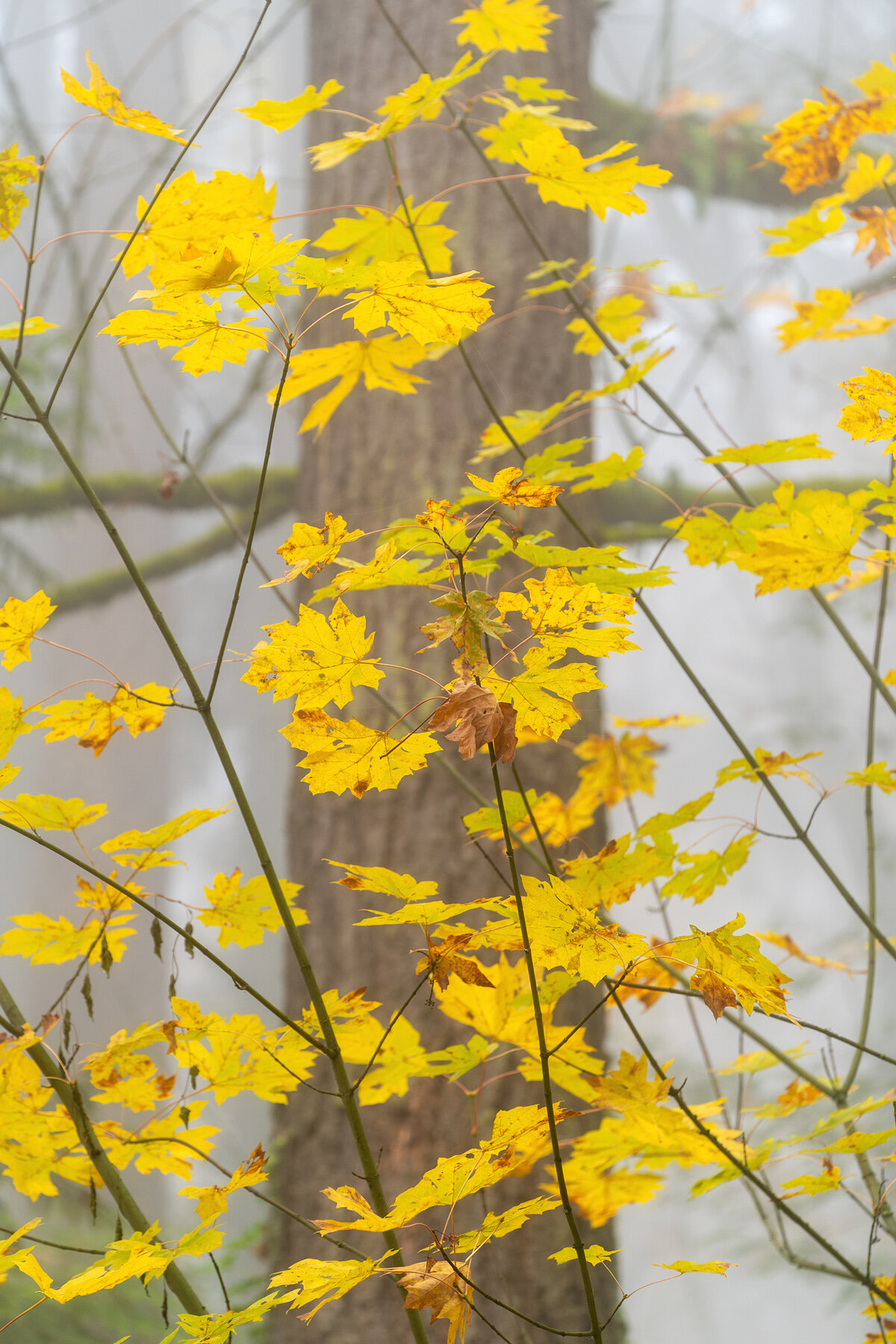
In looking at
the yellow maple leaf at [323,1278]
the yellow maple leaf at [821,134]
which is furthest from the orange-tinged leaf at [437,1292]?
the yellow maple leaf at [821,134]

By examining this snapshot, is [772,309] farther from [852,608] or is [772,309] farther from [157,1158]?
[157,1158]

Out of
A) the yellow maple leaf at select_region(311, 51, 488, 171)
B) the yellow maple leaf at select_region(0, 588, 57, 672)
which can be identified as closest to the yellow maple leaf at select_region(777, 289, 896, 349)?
the yellow maple leaf at select_region(311, 51, 488, 171)

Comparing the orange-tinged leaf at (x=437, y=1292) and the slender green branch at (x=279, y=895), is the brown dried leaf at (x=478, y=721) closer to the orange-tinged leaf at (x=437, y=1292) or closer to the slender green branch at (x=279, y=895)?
the slender green branch at (x=279, y=895)

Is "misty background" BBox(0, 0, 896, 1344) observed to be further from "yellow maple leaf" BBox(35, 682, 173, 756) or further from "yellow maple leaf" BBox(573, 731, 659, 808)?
"yellow maple leaf" BBox(35, 682, 173, 756)

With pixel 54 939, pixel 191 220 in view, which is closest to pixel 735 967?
pixel 54 939

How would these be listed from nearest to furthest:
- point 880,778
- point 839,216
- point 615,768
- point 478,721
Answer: point 478,721
point 880,778
point 839,216
point 615,768

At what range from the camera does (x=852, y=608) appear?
2941mm

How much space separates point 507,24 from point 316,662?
2.11 feet

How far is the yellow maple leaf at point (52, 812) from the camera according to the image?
24.7 inches

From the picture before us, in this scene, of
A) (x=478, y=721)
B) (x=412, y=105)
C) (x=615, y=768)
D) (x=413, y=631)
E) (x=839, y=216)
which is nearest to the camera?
(x=478, y=721)

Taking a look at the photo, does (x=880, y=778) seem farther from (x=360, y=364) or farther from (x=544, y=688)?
(x=360, y=364)

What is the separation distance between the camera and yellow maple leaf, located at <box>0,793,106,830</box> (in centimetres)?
63

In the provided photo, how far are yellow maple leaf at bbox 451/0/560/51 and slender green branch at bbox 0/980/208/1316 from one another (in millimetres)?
880

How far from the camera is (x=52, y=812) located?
65 centimetres
